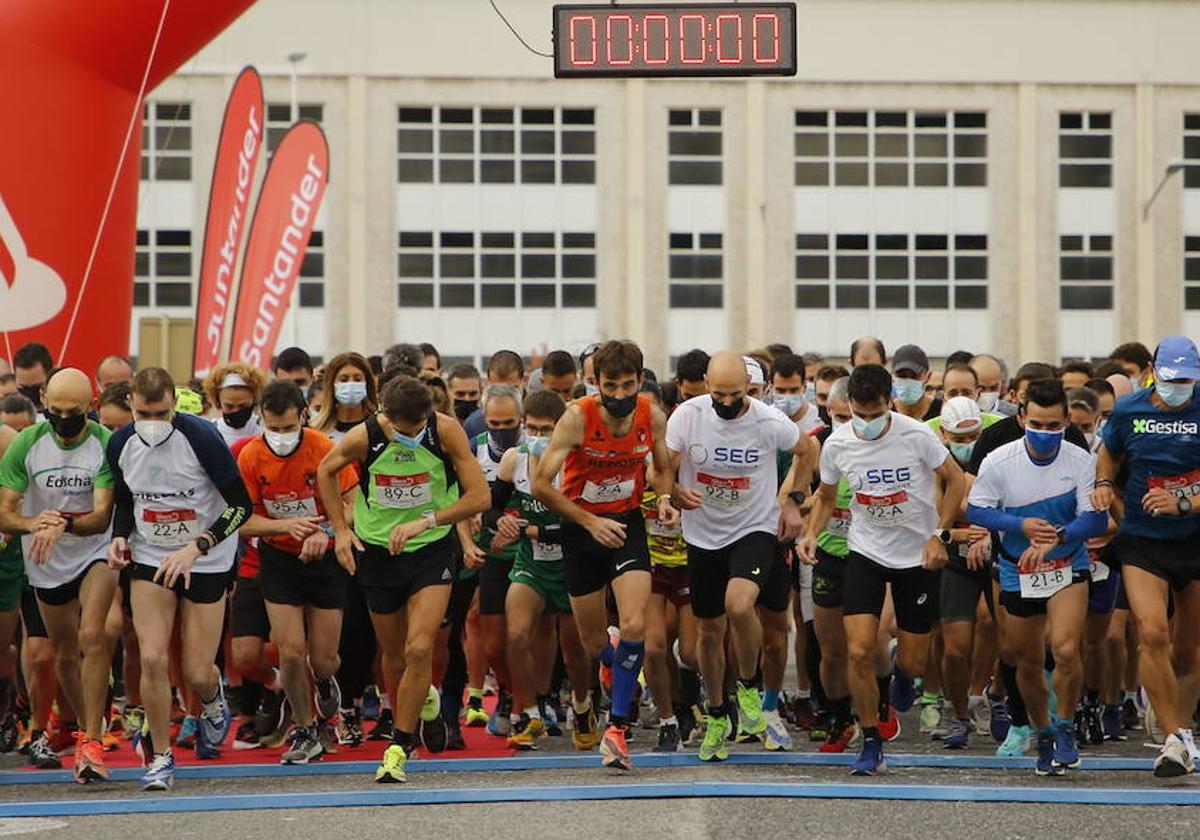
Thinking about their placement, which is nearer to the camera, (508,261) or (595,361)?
(595,361)

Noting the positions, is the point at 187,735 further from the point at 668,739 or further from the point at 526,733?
the point at 668,739

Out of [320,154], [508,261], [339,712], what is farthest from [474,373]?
[508,261]

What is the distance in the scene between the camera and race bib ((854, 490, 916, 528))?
37.0 feet

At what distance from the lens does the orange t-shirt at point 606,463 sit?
1135 cm

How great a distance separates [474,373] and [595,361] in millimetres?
3294

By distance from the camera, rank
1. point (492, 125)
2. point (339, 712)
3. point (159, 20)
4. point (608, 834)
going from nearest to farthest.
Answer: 1. point (608, 834)
2. point (339, 712)
3. point (159, 20)
4. point (492, 125)

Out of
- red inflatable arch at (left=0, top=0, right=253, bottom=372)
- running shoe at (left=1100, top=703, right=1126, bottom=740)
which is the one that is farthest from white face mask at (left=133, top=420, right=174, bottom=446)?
red inflatable arch at (left=0, top=0, right=253, bottom=372)

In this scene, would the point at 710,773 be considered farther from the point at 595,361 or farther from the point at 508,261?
the point at 508,261

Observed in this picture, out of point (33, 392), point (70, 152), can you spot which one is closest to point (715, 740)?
point (33, 392)

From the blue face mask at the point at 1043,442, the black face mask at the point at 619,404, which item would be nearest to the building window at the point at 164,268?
the black face mask at the point at 619,404

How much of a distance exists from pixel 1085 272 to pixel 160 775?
4367 centimetres

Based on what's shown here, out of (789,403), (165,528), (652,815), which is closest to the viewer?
(652,815)

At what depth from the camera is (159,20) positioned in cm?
1822

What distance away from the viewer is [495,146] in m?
50.6
